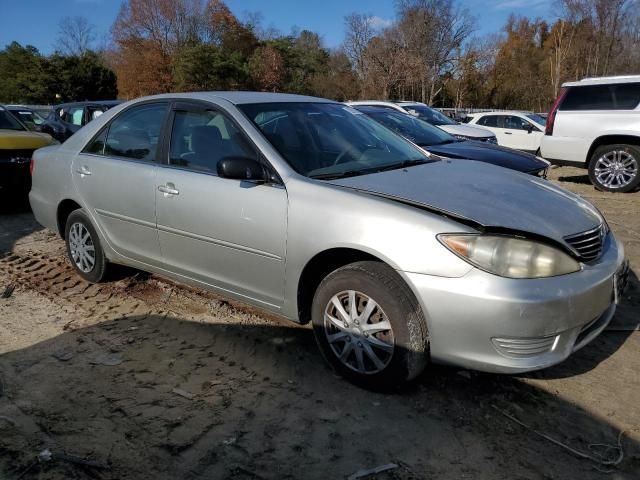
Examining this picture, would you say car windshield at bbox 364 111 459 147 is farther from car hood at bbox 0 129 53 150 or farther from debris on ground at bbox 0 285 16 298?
car hood at bbox 0 129 53 150

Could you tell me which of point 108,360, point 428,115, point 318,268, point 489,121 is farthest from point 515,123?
point 108,360

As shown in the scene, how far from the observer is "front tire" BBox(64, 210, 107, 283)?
4.41 metres

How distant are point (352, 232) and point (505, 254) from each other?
76cm

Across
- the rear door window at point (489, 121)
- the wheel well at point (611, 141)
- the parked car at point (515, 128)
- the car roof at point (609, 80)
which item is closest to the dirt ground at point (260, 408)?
the wheel well at point (611, 141)

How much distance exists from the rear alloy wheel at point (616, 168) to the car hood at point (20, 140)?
906 cm

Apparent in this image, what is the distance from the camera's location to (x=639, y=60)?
31.4m

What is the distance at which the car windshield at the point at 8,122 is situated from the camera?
321 inches

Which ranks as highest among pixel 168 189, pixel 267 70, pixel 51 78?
pixel 267 70

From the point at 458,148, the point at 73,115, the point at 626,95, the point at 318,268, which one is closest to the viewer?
the point at 318,268

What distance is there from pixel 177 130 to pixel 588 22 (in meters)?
36.4

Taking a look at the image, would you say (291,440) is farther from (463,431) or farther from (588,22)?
(588,22)

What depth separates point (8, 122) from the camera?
8289 mm

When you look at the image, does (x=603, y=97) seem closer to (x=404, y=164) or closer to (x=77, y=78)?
(x=404, y=164)

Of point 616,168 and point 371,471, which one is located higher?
point 616,168
